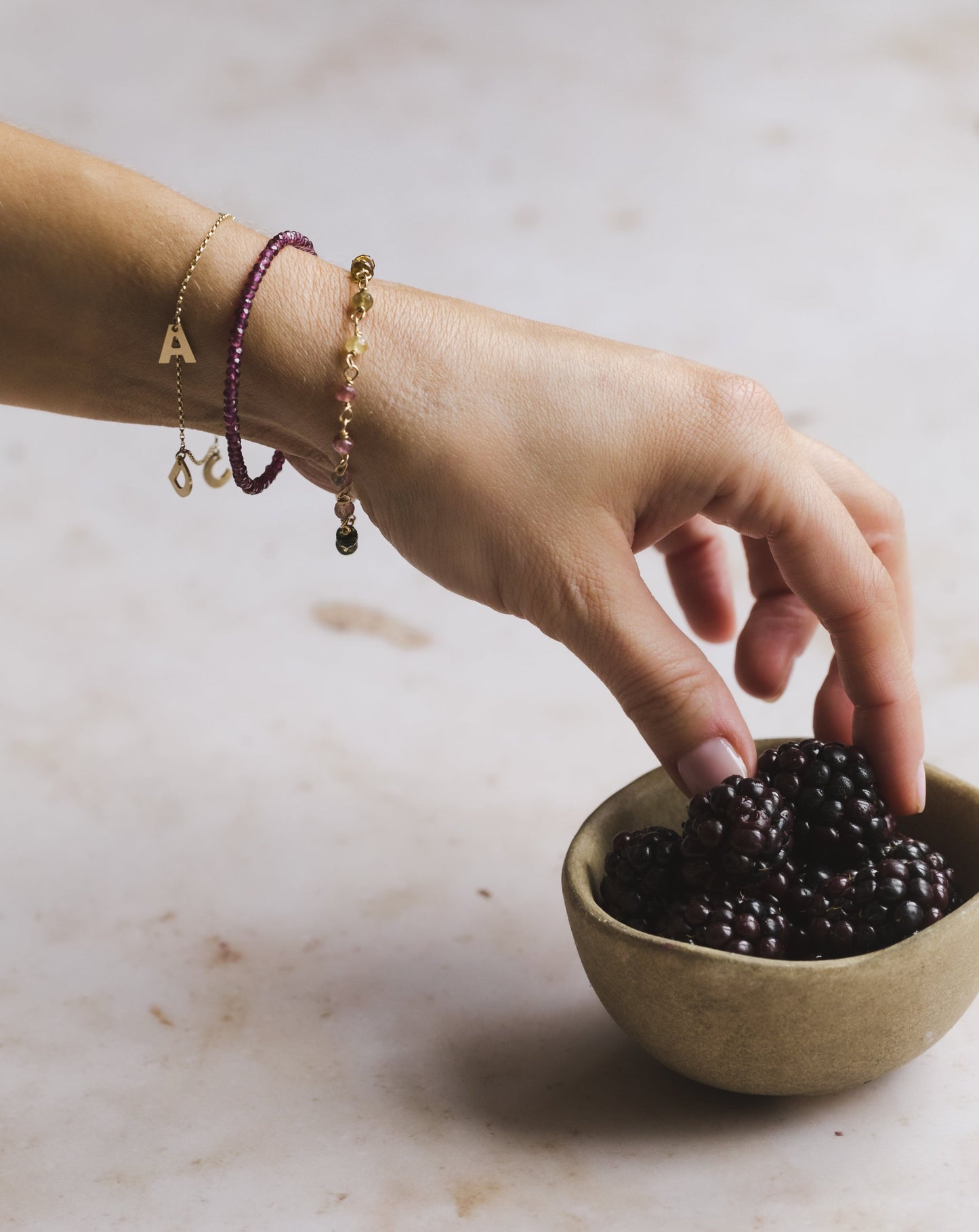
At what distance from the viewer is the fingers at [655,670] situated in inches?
45.1

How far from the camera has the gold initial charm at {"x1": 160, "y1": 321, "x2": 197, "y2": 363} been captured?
1.21m

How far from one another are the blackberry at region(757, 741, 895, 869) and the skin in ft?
0.17

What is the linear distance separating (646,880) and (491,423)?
41cm

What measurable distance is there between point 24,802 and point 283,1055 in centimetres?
57

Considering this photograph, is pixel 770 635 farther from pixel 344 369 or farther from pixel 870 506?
pixel 344 369

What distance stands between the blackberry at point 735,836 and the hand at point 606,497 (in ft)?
0.15

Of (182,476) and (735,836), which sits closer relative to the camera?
(735,836)

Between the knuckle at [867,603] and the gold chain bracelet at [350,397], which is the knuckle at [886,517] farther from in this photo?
the gold chain bracelet at [350,397]

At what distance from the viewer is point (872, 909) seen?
3.60 feet

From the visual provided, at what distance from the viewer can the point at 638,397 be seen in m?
1.20

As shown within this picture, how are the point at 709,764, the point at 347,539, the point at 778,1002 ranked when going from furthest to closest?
1. the point at 347,539
2. the point at 709,764
3. the point at 778,1002

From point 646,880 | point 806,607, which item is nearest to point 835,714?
point 806,607

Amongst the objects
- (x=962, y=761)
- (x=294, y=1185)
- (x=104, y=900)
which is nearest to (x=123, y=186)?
(x=104, y=900)

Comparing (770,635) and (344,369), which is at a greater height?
(344,369)
